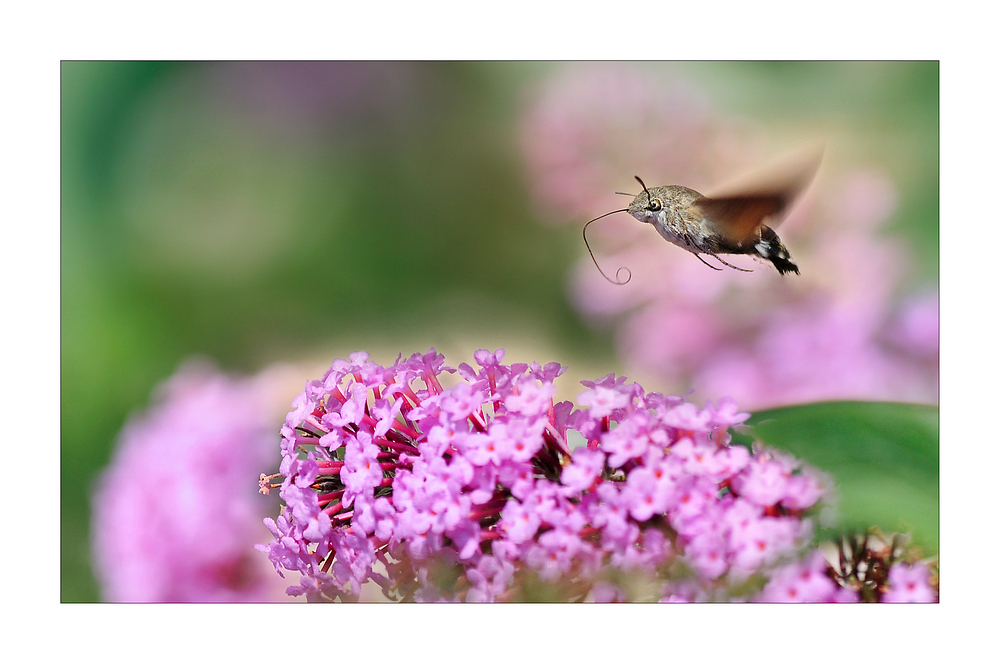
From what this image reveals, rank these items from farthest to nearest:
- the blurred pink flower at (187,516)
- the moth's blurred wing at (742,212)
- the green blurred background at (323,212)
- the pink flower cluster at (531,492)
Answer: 1. the green blurred background at (323,212)
2. the blurred pink flower at (187,516)
3. the moth's blurred wing at (742,212)
4. the pink flower cluster at (531,492)

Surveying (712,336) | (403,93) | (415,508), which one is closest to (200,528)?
(415,508)

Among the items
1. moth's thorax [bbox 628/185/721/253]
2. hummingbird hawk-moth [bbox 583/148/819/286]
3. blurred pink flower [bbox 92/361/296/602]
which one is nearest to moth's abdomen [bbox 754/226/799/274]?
hummingbird hawk-moth [bbox 583/148/819/286]

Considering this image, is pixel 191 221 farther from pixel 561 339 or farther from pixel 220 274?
pixel 561 339

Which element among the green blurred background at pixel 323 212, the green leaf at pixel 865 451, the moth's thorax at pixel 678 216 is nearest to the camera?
the green leaf at pixel 865 451

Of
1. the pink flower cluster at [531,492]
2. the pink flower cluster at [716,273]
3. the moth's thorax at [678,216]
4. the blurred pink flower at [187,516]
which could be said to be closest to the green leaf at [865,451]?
the pink flower cluster at [531,492]

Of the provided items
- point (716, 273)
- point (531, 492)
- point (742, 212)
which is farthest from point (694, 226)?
point (531, 492)

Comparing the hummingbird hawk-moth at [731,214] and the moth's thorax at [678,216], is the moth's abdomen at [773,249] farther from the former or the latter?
the moth's thorax at [678,216]

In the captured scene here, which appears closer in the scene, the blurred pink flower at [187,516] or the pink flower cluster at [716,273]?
the blurred pink flower at [187,516]

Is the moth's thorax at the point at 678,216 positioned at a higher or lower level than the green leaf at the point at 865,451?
higher
